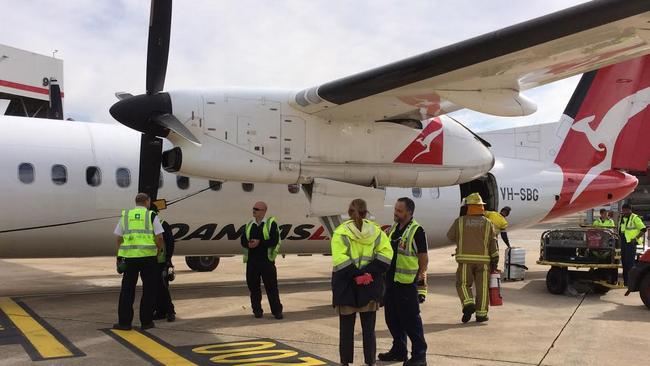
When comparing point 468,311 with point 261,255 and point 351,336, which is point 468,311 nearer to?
point 261,255

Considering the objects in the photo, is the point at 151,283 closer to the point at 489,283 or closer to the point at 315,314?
the point at 315,314

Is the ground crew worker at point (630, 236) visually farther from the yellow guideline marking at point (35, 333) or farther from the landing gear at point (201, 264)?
the yellow guideline marking at point (35, 333)

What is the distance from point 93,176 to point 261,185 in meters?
2.90

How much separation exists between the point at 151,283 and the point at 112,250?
10.4 feet

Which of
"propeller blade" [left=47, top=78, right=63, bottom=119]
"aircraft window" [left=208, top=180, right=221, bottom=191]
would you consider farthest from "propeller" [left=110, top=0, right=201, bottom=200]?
"propeller blade" [left=47, top=78, right=63, bottom=119]

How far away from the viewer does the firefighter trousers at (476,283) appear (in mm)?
7965

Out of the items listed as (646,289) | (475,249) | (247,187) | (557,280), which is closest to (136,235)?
(247,187)

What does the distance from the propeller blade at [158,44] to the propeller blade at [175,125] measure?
0.59 metres

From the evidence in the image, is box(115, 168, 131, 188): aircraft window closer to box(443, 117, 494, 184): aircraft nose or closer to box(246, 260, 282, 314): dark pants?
box(246, 260, 282, 314): dark pants

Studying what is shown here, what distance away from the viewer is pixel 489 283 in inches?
318

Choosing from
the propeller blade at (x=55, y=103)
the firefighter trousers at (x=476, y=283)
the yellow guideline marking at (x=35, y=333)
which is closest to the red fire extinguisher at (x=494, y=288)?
the firefighter trousers at (x=476, y=283)

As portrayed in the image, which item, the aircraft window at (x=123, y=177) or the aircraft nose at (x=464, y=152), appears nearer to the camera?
the aircraft window at (x=123, y=177)

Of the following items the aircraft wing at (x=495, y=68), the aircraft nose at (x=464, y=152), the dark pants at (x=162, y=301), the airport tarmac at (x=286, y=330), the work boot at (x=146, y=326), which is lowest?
the airport tarmac at (x=286, y=330)

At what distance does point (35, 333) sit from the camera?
709cm
